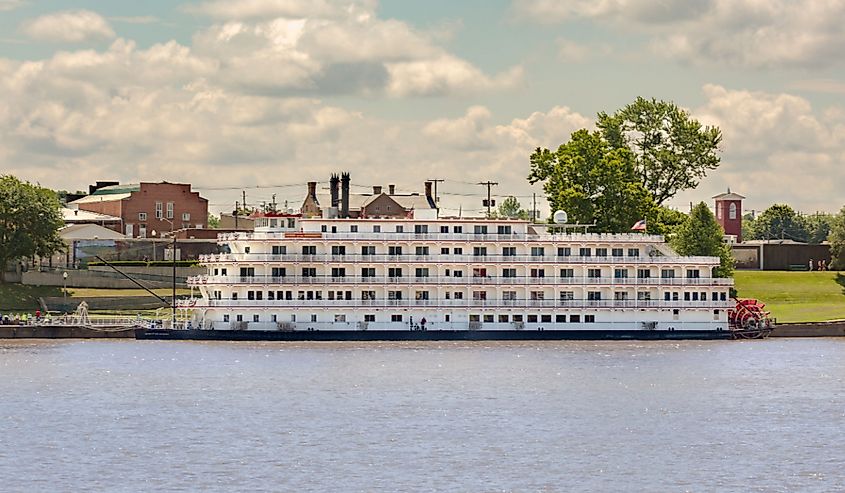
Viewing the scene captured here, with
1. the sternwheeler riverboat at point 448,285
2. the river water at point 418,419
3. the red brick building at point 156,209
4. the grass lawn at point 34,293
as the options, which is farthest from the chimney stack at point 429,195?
the river water at point 418,419

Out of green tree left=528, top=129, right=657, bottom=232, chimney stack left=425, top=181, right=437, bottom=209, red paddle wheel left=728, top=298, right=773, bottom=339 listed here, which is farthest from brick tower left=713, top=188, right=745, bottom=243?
red paddle wheel left=728, top=298, right=773, bottom=339

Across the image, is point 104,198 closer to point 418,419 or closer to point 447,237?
point 447,237

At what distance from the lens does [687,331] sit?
98562 millimetres

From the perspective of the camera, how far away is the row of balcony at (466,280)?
317 ft

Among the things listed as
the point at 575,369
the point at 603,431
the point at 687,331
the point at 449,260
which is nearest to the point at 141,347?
the point at 449,260

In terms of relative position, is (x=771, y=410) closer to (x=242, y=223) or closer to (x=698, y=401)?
(x=698, y=401)

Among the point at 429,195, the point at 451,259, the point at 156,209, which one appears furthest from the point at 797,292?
the point at 156,209

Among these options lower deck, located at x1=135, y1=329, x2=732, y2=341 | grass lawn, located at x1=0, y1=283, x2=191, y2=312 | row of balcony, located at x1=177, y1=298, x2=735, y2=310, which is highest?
grass lawn, located at x1=0, y1=283, x2=191, y2=312

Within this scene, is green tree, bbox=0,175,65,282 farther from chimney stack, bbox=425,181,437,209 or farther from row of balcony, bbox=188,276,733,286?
chimney stack, bbox=425,181,437,209

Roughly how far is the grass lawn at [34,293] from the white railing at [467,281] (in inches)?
751

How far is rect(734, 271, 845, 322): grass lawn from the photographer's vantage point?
370 ft

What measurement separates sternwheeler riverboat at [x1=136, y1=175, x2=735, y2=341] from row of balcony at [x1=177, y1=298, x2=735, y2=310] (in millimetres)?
63

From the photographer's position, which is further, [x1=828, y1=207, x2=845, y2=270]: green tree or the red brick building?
the red brick building

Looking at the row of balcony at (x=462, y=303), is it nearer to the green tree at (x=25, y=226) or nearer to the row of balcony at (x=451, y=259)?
the row of balcony at (x=451, y=259)
